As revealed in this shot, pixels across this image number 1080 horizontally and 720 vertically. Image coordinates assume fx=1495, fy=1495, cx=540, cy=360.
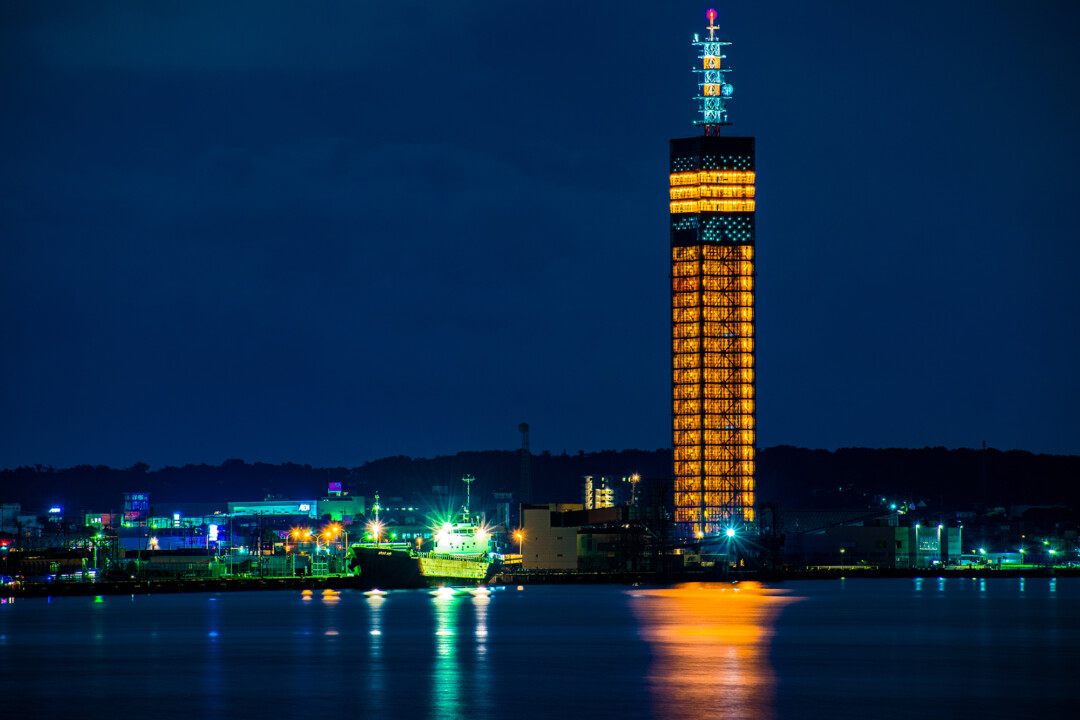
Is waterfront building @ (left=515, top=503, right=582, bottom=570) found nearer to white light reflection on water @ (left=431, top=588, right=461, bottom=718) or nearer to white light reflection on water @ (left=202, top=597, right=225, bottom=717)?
white light reflection on water @ (left=431, top=588, right=461, bottom=718)

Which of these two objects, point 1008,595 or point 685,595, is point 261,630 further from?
point 1008,595

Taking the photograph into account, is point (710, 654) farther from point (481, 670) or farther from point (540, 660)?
point (481, 670)

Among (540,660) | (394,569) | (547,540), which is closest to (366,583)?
(394,569)

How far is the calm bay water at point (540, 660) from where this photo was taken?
180 ft

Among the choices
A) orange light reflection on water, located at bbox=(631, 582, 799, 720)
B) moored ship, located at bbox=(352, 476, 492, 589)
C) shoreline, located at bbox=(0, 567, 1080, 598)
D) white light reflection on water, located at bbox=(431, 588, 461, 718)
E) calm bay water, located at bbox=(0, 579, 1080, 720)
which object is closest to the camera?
orange light reflection on water, located at bbox=(631, 582, 799, 720)

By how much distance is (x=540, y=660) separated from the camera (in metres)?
71.6

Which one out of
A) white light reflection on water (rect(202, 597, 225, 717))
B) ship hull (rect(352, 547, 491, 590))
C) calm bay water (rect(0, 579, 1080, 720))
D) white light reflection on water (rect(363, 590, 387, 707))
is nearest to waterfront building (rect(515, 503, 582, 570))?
ship hull (rect(352, 547, 491, 590))

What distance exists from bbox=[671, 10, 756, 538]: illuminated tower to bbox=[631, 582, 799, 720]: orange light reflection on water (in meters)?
54.3

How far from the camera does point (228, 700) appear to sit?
5634cm

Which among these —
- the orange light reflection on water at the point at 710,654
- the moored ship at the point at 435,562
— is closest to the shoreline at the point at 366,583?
the moored ship at the point at 435,562

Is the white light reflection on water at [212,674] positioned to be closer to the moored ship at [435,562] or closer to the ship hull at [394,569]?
the ship hull at [394,569]

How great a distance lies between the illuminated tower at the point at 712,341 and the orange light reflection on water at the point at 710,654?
5427 cm

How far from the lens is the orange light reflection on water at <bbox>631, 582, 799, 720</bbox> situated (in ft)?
178

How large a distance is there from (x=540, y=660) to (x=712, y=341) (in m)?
Answer: 118
